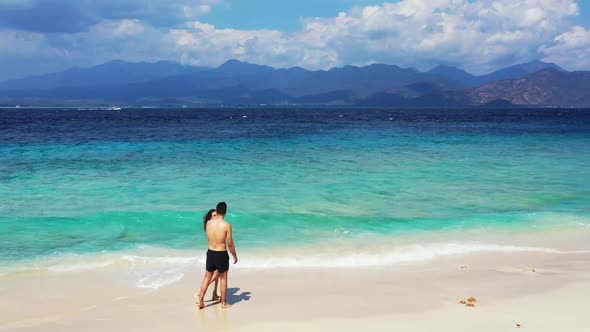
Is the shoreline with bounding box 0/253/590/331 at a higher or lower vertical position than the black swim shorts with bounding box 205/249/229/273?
lower

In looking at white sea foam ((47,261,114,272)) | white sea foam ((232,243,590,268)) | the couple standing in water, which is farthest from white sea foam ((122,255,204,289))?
the couple standing in water

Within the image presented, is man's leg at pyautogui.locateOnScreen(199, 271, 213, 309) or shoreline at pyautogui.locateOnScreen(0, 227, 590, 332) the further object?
man's leg at pyautogui.locateOnScreen(199, 271, 213, 309)

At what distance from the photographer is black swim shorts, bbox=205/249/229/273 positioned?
8742 millimetres

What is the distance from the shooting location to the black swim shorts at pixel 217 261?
28.7ft

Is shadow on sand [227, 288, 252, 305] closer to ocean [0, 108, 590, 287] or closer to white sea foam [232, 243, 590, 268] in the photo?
ocean [0, 108, 590, 287]

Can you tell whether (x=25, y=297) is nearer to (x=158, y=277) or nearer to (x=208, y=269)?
(x=158, y=277)

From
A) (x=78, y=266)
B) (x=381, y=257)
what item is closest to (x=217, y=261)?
(x=78, y=266)

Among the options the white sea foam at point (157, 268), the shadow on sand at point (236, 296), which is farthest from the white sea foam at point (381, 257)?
the shadow on sand at point (236, 296)

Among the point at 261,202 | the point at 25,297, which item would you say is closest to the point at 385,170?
the point at 261,202

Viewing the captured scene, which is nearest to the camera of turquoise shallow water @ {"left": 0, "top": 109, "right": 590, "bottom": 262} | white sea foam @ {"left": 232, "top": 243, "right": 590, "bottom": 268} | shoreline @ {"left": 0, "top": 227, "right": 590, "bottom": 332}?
shoreline @ {"left": 0, "top": 227, "right": 590, "bottom": 332}

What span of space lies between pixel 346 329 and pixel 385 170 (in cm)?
2003

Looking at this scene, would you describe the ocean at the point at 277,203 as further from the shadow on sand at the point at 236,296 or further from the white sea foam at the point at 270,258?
the shadow on sand at the point at 236,296

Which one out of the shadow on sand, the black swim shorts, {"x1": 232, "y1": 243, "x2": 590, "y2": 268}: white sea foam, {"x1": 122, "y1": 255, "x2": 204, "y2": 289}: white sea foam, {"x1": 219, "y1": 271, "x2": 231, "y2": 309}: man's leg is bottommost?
{"x1": 232, "y1": 243, "x2": 590, "y2": 268}: white sea foam

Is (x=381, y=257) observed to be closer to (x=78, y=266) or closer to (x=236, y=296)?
(x=236, y=296)
